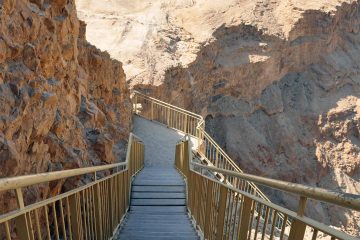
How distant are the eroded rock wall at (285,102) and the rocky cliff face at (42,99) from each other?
11792 millimetres

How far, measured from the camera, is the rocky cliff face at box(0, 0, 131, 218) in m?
4.37

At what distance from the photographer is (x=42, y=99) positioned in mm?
5156

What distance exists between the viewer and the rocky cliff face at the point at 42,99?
4367 millimetres

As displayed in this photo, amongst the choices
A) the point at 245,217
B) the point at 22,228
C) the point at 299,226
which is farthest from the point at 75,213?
the point at 299,226

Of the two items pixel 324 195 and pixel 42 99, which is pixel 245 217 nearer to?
pixel 324 195

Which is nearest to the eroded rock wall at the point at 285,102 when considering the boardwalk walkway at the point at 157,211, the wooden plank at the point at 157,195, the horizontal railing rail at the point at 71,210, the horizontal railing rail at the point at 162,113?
the horizontal railing rail at the point at 162,113

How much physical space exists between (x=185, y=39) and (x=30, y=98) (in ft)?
53.6

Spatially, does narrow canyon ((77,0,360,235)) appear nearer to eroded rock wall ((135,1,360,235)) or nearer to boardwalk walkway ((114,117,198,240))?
eroded rock wall ((135,1,360,235))

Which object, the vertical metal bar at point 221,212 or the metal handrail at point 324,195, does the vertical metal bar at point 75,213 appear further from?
the metal handrail at point 324,195

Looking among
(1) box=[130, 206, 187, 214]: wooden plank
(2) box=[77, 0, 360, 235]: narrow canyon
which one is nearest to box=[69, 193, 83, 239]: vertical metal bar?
(1) box=[130, 206, 187, 214]: wooden plank

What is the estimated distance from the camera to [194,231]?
5.54 m

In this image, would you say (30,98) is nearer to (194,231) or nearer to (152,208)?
(194,231)

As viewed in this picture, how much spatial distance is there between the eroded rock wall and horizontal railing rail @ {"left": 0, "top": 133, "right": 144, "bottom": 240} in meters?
14.4

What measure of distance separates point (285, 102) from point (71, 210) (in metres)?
21.5
